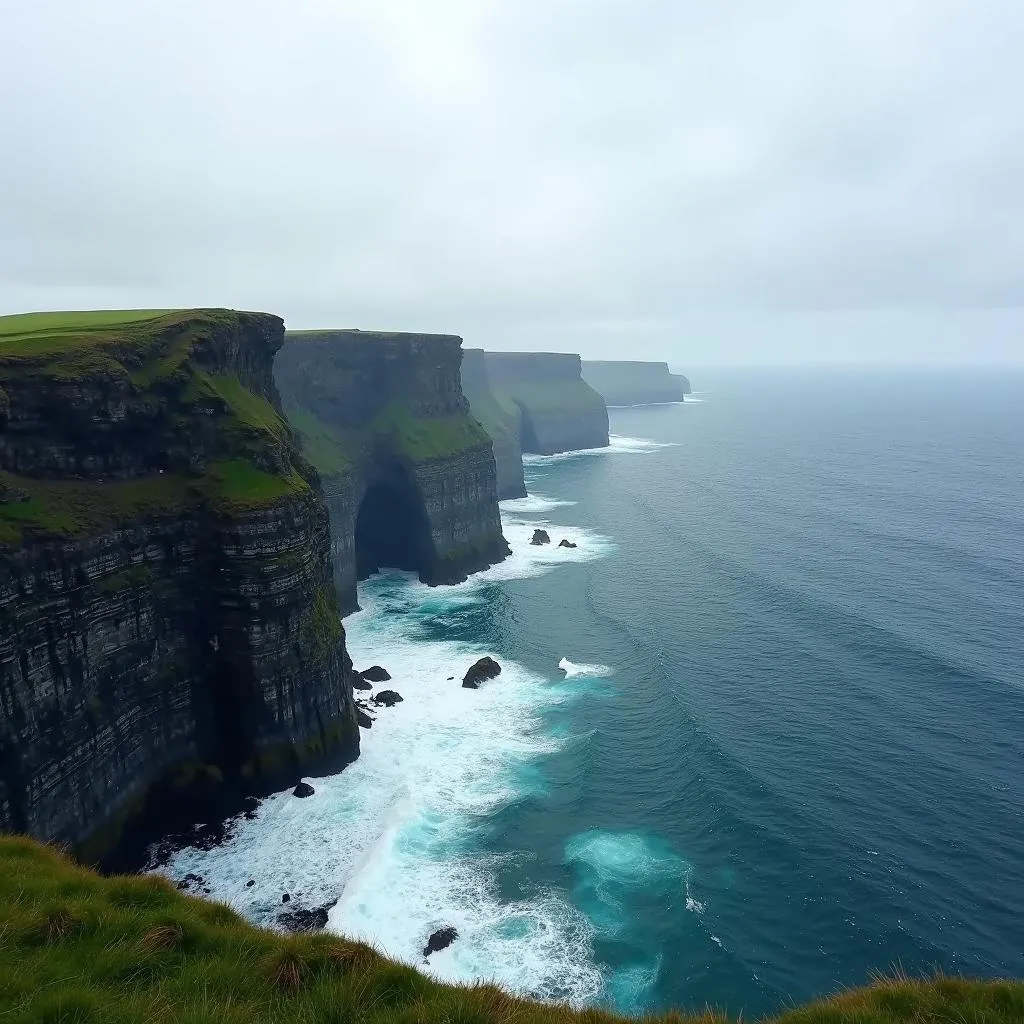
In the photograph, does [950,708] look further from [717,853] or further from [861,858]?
[717,853]

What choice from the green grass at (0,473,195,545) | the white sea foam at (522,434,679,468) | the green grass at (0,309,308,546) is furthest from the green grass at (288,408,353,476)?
the white sea foam at (522,434,679,468)

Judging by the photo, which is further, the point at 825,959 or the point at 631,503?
the point at 631,503

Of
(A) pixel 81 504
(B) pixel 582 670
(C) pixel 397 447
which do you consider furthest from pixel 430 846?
(C) pixel 397 447

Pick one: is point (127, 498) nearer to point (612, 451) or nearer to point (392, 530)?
point (392, 530)

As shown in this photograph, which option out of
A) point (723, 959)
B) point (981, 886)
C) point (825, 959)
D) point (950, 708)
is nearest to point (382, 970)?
point (723, 959)

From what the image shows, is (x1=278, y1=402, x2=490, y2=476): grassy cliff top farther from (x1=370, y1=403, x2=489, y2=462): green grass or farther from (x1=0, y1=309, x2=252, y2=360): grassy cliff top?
(x1=0, y1=309, x2=252, y2=360): grassy cliff top

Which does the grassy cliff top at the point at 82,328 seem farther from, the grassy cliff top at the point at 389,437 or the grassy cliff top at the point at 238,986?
the grassy cliff top at the point at 238,986
